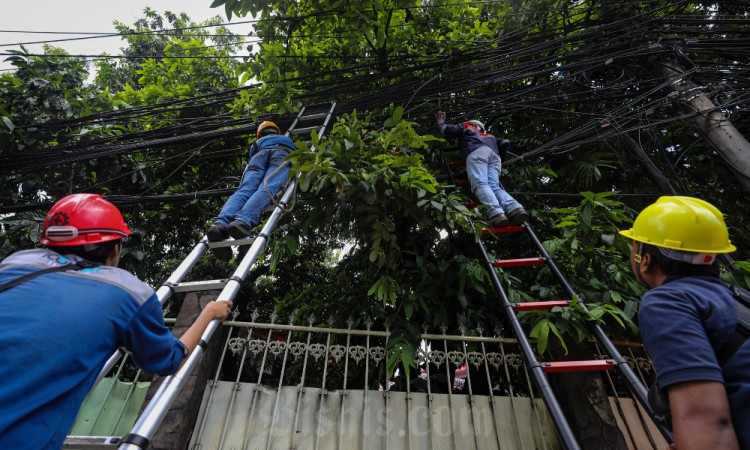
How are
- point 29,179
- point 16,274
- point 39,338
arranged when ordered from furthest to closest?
1. point 29,179
2. point 16,274
3. point 39,338

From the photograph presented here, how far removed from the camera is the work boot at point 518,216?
3199 mm

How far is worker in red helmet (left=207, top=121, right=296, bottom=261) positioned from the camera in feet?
9.04

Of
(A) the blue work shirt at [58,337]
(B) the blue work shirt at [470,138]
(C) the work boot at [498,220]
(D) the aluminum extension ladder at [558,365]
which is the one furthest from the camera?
(B) the blue work shirt at [470,138]

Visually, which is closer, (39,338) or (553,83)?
(39,338)

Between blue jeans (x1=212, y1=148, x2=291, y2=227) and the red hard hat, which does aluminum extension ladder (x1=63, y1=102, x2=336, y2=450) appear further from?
the red hard hat

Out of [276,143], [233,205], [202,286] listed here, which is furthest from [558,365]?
[276,143]

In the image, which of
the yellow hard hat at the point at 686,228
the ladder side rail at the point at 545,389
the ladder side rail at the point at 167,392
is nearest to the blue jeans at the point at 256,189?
the ladder side rail at the point at 167,392

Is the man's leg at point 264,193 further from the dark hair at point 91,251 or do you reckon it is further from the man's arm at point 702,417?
the man's arm at point 702,417

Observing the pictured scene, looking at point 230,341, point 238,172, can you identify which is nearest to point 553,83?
point 230,341

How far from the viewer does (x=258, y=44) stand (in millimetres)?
4617

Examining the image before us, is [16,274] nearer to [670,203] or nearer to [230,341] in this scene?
[230,341]

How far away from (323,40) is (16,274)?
467cm

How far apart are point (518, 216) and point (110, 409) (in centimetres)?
362

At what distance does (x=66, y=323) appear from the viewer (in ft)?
3.85
